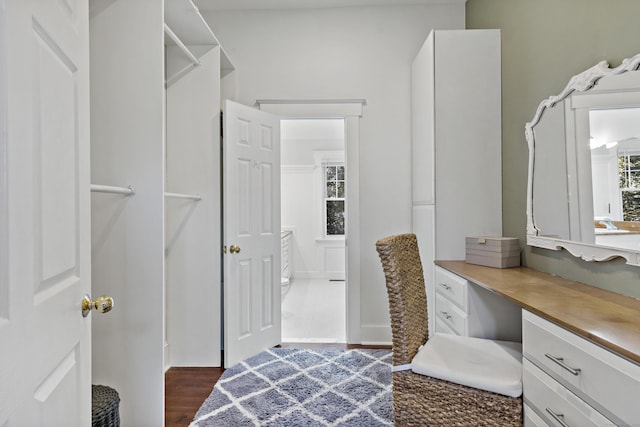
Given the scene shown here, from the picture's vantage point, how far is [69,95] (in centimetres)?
97

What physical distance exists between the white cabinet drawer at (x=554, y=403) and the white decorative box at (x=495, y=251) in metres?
0.99

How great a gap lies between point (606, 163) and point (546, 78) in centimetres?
75

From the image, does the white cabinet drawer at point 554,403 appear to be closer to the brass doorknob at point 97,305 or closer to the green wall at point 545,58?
the green wall at point 545,58

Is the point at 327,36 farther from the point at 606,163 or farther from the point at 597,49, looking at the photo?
the point at 606,163

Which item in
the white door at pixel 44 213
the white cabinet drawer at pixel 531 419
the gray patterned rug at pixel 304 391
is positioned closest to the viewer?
the white door at pixel 44 213

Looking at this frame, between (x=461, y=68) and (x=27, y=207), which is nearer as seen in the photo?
(x=27, y=207)

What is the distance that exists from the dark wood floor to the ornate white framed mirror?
2223mm

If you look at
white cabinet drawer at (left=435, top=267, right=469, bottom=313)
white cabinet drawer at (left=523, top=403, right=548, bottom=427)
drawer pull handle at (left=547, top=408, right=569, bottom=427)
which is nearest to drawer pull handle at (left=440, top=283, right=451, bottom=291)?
white cabinet drawer at (left=435, top=267, right=469, bottom=313)

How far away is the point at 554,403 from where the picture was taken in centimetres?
125

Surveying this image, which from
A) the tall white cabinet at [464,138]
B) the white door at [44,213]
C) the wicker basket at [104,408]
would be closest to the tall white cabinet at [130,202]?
the wicker basket at [104,408]

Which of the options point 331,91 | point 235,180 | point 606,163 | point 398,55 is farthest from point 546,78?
point 235,180

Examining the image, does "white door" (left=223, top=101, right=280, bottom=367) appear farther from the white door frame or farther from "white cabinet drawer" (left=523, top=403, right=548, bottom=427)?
"white cabinet drawer" (left=523, top=403, right=548, bottom=427)

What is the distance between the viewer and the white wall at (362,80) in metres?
3.29

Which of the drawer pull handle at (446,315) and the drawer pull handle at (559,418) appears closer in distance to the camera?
the drawer pull handle at (559,418)
